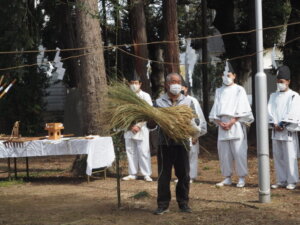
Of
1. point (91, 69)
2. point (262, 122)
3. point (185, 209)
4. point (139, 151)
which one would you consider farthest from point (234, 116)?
point (91, 69)

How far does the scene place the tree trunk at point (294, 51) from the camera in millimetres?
16625

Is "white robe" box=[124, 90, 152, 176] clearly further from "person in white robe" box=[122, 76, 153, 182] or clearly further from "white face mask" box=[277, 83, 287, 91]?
"white face mask" box=[277, 83, 287, 91]

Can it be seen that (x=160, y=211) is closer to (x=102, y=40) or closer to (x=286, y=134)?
(x=286, y=134)

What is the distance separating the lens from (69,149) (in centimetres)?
1094

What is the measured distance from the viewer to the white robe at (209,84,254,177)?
10094 mm

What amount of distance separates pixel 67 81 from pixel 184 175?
18.6 metres

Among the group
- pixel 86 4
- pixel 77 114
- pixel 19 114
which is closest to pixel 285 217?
pixel 86 4

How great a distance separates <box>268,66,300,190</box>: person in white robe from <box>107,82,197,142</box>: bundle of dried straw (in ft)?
9.04

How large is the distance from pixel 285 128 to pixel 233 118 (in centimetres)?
88

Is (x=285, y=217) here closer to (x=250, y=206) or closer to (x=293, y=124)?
Answer: (x=250, y=206)

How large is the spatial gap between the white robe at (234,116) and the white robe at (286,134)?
462 mm

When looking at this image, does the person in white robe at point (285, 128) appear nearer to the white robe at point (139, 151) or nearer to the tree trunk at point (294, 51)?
the white robe at point (139, 151)

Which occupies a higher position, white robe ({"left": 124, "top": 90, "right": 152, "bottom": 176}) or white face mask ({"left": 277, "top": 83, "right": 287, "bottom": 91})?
white face mask ({"left": 277, "top": 83, "right": 287, "bottom": 91})

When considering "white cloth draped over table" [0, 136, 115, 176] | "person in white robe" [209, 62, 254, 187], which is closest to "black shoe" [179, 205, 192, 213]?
"person in white robe" [209, 62, 254, 187]
